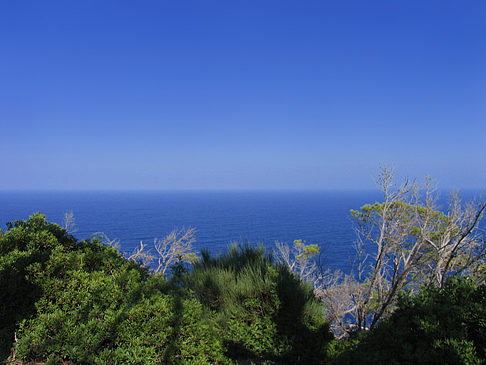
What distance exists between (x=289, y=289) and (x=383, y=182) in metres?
3.90

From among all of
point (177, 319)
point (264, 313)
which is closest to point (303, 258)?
point (264, 313)

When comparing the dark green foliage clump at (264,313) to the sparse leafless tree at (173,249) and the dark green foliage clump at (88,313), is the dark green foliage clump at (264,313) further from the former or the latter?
the sparse leafless tree at (173,249)

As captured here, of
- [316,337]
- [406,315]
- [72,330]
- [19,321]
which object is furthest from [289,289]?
[19,321]

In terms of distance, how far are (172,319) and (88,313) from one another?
101cm

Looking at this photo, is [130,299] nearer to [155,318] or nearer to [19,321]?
[155,318]

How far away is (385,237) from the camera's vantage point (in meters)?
6.93

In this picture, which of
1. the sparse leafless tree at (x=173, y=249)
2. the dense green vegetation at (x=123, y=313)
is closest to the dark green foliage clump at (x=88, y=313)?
the dense green vegetation at (x=123, y=313)

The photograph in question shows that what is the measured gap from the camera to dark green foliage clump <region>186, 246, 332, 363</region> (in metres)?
5.07

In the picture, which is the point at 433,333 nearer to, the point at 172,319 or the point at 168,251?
the point at 172,319

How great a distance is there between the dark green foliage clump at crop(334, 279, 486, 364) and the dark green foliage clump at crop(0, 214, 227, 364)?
1.98 metres

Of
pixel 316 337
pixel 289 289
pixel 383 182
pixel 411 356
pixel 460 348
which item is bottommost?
pixel 316 337

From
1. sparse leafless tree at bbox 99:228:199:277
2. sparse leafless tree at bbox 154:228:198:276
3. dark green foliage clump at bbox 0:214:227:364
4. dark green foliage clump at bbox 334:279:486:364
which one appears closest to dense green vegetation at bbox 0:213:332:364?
dark green foliage clump at bbox 0:214:227:364

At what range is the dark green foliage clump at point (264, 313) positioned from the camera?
5.07m

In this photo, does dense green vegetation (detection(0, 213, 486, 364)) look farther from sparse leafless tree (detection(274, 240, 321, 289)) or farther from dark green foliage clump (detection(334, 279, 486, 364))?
sparse leafless tree (detection(274, 240, 321, 289))
